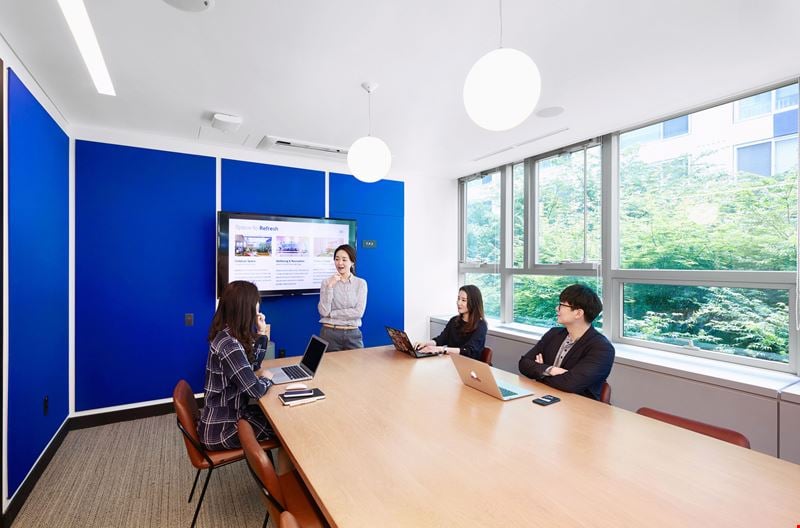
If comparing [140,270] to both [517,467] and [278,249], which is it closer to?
[278,249]

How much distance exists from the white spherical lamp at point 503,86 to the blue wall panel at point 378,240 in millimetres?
3380

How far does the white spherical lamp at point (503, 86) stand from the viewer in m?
1.44

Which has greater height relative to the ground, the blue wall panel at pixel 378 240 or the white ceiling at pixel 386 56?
the white ceiling at pixel 386 56

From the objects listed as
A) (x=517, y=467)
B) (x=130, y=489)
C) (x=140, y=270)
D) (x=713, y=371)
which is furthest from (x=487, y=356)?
(x=140, y=270)

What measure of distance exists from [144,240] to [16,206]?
1.44m

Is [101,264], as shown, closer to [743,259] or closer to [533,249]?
[533,249]

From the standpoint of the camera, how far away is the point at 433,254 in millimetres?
5555

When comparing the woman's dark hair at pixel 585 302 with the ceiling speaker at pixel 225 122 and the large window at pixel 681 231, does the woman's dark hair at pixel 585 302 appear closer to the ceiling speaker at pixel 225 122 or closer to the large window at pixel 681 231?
the large window at pixel 681 231

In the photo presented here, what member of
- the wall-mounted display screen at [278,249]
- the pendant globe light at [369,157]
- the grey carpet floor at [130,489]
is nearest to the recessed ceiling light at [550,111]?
the pendant globe light at [369,157]

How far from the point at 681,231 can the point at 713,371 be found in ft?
3.88

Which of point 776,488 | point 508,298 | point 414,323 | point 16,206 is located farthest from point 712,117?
point 16,206

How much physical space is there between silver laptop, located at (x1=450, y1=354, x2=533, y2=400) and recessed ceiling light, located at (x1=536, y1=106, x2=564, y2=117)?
220 centimetres

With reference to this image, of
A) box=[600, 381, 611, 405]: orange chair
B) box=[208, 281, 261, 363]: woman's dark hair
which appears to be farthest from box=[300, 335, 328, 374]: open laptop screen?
box=[600, 381, 611, 405]: orange chair

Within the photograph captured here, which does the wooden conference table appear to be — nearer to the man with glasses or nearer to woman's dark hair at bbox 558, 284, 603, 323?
the man with glasses
